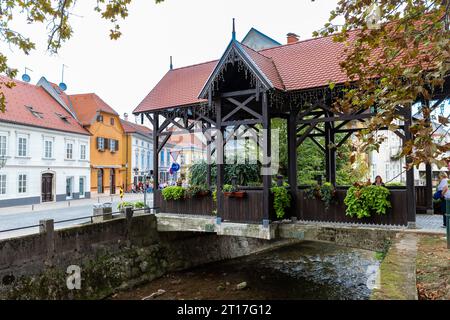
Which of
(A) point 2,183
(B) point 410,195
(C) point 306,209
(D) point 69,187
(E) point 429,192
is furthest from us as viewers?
(D) point 69,187

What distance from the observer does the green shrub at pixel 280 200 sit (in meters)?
10.1

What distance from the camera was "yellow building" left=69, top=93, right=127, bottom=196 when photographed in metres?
33.1

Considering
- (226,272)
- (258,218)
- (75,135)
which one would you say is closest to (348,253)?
(226,272)

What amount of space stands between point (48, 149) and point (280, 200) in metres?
22.8

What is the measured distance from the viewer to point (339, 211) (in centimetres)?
972

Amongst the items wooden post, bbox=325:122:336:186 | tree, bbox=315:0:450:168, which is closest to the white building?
wooden post, bbox=325:122:336:186

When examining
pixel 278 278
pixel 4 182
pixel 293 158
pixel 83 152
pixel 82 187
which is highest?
pixel 83 152

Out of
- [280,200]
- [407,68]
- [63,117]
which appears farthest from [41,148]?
[407,68]

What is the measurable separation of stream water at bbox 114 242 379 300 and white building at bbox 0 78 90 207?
16.3 meters

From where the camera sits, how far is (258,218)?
33.6ft

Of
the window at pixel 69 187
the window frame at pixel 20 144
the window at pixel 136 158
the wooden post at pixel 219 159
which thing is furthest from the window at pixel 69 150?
the wooden post at pixel 219 159

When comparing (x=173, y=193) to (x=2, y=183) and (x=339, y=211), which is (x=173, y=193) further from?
(x=2, y=183)

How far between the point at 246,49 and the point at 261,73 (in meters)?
1.15
